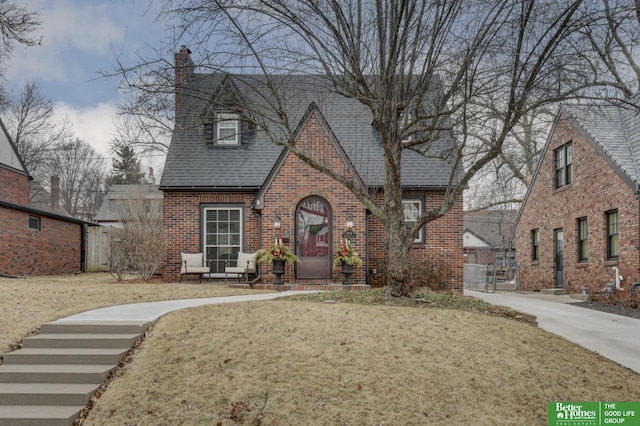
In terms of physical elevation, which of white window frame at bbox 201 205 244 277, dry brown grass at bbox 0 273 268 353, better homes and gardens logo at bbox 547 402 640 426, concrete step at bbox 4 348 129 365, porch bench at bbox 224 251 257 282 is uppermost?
white window frame at bbox 201 205 244 277

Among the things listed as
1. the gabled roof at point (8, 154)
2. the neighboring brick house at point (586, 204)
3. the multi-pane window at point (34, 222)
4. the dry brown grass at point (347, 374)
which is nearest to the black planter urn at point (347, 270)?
the dry brown grass at point (347, 374)

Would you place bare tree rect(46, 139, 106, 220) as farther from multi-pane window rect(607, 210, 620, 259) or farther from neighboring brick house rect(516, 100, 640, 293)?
multi-pane window rect(607, 210, 620, 259)

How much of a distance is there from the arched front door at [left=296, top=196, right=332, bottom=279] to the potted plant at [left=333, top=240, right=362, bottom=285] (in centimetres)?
108

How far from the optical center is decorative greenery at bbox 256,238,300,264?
547 inches

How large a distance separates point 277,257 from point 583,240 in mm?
10880

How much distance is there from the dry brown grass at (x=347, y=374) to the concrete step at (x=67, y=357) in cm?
32

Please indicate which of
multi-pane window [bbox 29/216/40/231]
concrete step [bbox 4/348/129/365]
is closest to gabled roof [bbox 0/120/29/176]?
multi-pane window [bbox 29/216/40/231]

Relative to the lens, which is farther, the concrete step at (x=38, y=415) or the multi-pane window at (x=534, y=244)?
the multi-pane window at (x=534, y=244)

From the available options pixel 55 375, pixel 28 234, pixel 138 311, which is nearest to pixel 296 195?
pixel 138 311

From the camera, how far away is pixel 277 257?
13.9 meters

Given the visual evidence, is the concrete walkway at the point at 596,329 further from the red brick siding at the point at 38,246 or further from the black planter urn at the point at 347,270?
the red brick siding at the point at 38,246

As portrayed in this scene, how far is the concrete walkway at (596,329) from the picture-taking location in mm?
7828

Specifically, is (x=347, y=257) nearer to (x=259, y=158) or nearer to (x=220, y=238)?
(x=220, y=238)

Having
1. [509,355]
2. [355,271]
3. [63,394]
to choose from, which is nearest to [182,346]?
[63,394]
